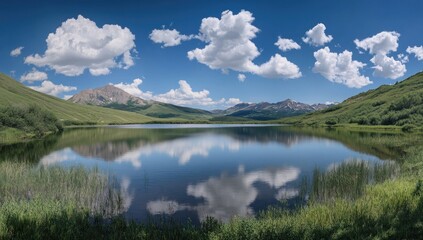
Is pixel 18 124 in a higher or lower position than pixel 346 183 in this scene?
higher

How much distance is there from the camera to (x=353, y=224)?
1862 cm

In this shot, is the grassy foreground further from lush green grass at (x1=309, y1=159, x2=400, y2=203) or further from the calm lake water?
the calm lake water

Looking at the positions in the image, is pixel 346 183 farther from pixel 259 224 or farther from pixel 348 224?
pixel 259 224

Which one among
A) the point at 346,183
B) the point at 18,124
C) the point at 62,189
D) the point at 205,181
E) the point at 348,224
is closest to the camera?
the point at 348,224

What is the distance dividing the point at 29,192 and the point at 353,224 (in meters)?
29.4

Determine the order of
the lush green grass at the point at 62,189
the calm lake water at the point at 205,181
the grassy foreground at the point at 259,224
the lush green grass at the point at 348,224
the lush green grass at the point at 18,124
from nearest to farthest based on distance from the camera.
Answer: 1. the lush green grass at the point at 348,224
2. the grassy foreground at the point at 259,224
3. the lush green grass at the point at 62,189
4. the calm lake water at the point at 205,181
5. the lush green grass at the point at 18,124

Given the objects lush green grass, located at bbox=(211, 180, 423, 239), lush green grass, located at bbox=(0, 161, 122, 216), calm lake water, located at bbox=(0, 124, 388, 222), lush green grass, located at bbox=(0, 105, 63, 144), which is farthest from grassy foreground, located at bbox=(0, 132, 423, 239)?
lush green grass, located at bbox=(0, 105, 63, 144)

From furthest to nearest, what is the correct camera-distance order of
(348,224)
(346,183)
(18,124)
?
(18,124) < (346,183) < (348,224)

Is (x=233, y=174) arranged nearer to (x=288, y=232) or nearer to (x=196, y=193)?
(x=196, y=193)

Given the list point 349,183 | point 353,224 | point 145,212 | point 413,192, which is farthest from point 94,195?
point 413,192

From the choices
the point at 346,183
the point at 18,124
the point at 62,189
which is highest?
the point at 18,124

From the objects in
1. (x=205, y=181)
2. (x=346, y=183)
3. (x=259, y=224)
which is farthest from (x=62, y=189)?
(x=346, y=183)

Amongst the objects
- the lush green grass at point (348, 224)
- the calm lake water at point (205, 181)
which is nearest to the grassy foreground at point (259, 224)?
the lush green grass at point (348, 224)

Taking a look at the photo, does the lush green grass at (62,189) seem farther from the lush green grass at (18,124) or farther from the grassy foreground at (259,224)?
the lush green grass at (18,124)
